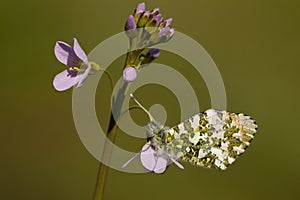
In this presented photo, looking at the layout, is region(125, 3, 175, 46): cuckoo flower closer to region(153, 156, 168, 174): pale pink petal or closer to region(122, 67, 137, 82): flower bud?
region(122, 67, 137, 82): flower bud

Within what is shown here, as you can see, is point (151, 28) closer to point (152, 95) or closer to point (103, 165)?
point (103, 165)

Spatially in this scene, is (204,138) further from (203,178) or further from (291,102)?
(291,102)

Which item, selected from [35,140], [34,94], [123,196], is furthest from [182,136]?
[34,94]

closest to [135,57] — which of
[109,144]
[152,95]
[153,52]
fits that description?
[153,52]

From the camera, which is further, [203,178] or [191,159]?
[203,178]

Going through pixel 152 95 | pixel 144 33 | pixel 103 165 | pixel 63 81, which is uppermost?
pixel 152 95

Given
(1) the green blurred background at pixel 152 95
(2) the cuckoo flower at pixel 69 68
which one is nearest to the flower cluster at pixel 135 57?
(2) the cuckoo flower at pixel 69 68

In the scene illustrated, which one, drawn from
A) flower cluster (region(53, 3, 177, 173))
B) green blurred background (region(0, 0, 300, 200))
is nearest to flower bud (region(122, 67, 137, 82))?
flower cluster (region(53, 3, 177, 173))
